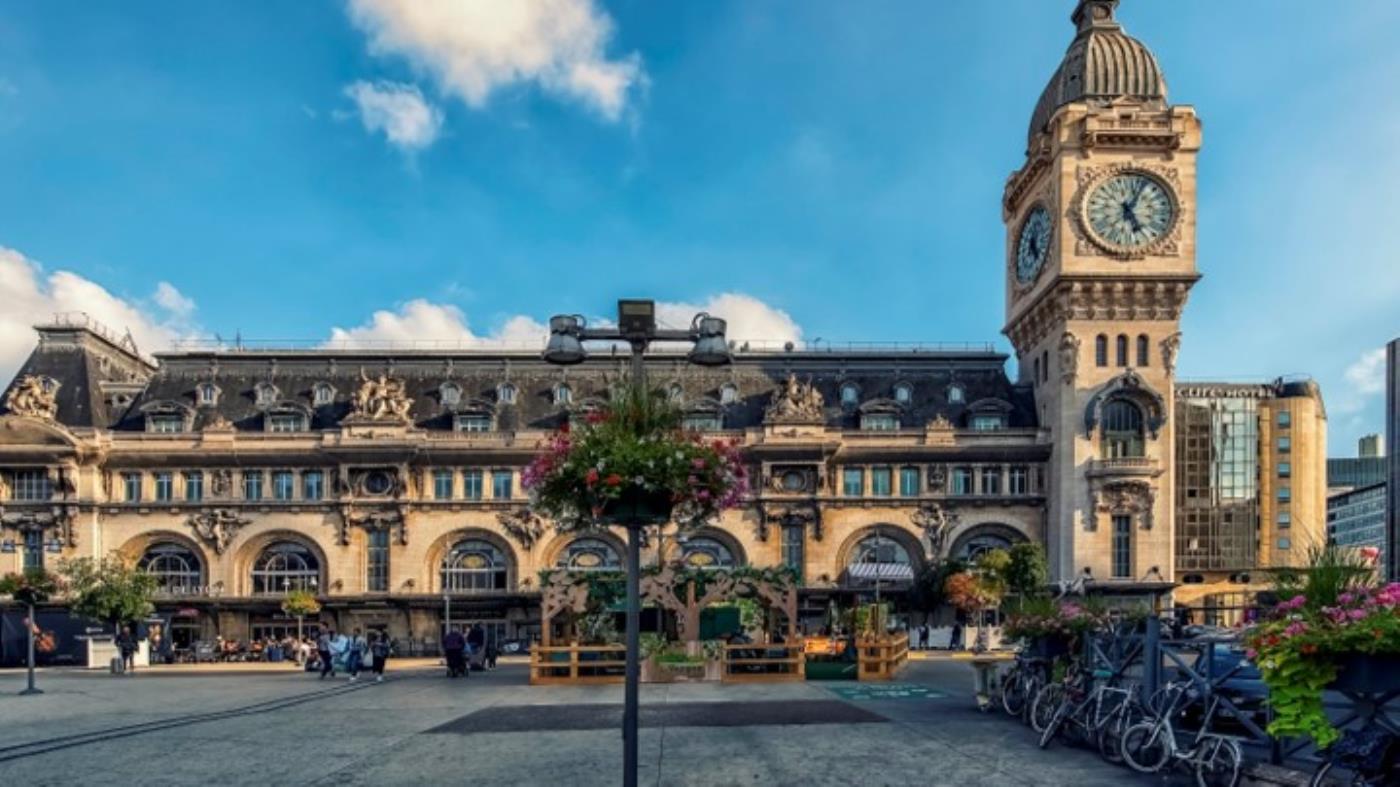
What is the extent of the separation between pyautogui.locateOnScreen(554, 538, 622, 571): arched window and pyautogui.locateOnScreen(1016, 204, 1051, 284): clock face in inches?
1210

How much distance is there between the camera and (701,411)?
56.1 metres

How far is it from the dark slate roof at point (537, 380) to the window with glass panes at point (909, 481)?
3981mm

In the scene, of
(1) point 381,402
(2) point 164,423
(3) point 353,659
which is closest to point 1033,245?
(1) point 381,402

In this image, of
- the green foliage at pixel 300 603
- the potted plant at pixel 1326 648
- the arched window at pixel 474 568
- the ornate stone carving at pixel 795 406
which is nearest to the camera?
the potted plant at pixel 1326 648

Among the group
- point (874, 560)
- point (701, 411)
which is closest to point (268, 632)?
point (701, 411)

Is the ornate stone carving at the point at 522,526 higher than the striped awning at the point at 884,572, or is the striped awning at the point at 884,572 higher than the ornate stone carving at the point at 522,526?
the ornate stone carving at the point at 522,526

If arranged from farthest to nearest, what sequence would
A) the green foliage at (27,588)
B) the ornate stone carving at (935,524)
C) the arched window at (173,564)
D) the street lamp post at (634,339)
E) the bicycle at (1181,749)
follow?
the ornate stone carving at (935,524), the arched window at (173,564), the green foliage at (27,588), the bicycle at (1181,749), the street lamp post at (634,339)

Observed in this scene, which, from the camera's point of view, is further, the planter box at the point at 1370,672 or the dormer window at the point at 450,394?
the dormer window at the point at 450,394

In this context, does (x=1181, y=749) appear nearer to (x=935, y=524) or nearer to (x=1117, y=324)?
(x=935, y=524)

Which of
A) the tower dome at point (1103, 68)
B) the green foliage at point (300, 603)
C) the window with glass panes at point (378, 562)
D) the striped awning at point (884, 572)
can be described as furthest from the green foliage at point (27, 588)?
the tower dome at point (1103, 68)

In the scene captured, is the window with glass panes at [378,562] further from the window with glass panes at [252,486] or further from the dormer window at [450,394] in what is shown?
the dormer window at [450,394]

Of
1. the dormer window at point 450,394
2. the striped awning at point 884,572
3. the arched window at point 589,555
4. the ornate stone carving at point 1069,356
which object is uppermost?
the ornate stone carving at point 1069,356

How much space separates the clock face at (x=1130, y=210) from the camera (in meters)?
52.5

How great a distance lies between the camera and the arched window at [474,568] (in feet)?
175
